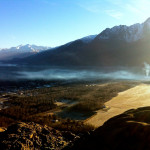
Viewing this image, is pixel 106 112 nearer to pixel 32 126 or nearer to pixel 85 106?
pixel 85 106

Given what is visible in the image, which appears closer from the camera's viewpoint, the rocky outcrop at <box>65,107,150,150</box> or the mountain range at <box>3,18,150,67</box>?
the rocky outcrop at <box>65,107,150,150</box>

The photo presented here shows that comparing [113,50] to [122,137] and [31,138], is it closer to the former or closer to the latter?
[31,138]

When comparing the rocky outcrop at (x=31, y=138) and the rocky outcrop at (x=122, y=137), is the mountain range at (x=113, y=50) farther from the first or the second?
the rocky outcrop at (x=122, y=137)

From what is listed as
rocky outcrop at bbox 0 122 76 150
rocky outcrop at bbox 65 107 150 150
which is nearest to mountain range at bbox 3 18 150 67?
rocky outcrop at bbox 0 122 76 150

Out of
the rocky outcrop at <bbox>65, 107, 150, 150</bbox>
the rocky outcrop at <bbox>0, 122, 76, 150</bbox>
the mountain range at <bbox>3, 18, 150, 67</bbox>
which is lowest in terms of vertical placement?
the rocky outcrop at <bbox>0, 122, 76, 150</bbox>

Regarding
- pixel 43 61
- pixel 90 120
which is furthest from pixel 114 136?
pixel 43 61

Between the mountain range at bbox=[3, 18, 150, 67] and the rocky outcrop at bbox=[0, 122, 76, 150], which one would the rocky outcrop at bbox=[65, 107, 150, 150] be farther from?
the mountain range at bbox=[3, 18, 150, 67]
